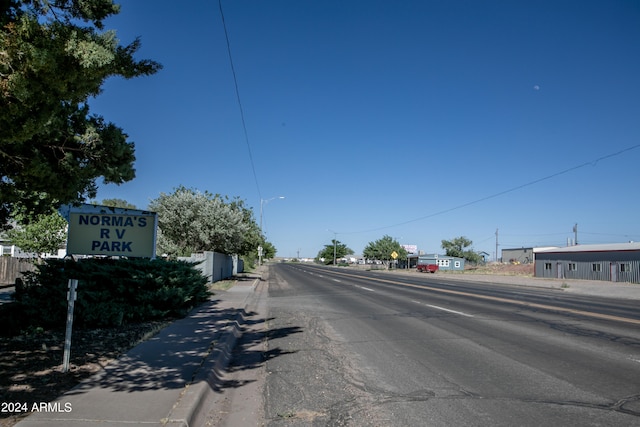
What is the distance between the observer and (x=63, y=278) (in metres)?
9.12

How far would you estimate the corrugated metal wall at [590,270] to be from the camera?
132ft

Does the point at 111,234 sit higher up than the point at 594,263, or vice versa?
the point at 594,263

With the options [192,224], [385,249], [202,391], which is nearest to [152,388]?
[202,391]

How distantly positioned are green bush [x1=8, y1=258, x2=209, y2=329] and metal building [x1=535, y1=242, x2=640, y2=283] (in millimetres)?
41318

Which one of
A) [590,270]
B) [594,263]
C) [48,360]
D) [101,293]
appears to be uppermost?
[594,263]

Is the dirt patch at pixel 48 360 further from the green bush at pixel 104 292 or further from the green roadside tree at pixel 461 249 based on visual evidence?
the green roadside tree at pixel 461 249

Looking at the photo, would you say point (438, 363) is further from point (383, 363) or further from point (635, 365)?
point (635, 365)

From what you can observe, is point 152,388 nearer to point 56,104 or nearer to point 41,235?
point 56,104

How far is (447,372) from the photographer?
666cm

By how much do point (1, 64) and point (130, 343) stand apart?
5.27 m

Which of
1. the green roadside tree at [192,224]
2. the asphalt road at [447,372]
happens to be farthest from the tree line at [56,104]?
the green roadside tree at [192,224]

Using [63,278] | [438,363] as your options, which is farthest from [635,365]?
[63,278]

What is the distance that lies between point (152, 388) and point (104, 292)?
4944 millimetres

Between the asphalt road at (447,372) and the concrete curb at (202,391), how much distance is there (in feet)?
0.90
